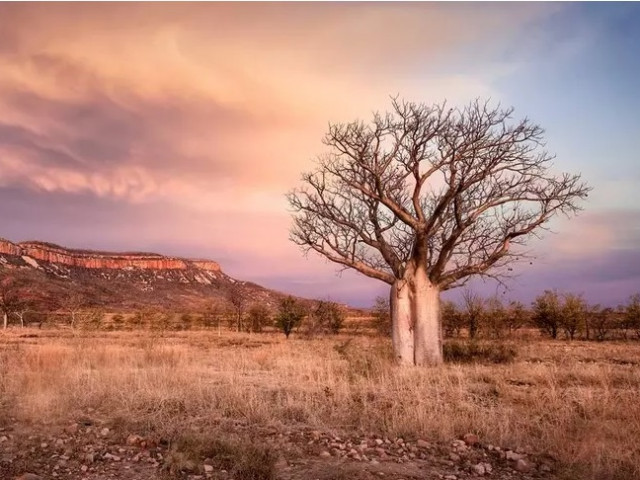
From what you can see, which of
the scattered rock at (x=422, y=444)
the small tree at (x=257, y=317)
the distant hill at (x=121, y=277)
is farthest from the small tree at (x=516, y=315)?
the distant hill at (x=121, y=277)

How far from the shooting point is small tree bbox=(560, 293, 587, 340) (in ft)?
120

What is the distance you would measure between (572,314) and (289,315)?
20.2 metres

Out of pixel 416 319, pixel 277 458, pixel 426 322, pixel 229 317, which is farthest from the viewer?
pixel 229 317

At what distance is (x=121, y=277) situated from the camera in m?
129

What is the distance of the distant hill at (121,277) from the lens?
107 meters

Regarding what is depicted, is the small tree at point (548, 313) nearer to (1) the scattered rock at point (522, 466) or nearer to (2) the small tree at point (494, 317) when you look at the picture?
(2) the small tree at point (494, 317)

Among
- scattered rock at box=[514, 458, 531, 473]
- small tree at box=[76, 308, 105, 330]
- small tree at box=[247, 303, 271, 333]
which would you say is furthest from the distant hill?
scattered rock at box=[514, 458, 531, 473]

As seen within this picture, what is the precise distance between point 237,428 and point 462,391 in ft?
12.4

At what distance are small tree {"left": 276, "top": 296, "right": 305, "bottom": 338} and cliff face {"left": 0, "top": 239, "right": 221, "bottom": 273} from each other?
10282 centimetres

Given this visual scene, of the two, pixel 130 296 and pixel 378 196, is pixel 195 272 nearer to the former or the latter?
pixel 130 296

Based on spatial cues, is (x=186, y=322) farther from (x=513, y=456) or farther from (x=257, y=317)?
(x=513, y=456)

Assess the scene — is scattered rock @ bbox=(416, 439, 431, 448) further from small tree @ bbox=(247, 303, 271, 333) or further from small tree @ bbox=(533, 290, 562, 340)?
small tree @ bbox=(247, 303, 271, 333)

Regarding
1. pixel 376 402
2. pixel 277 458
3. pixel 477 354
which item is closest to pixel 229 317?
pixel 477 354

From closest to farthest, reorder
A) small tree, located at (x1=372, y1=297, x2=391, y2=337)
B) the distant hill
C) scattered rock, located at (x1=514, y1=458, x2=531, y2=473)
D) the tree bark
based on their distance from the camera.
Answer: scattered rock, located at (x1=514, y1=458, x2=531, y2=473), the tree bark, small tree, located at (x1=372, y1=297, x2=391, y2=337), the distant hill
